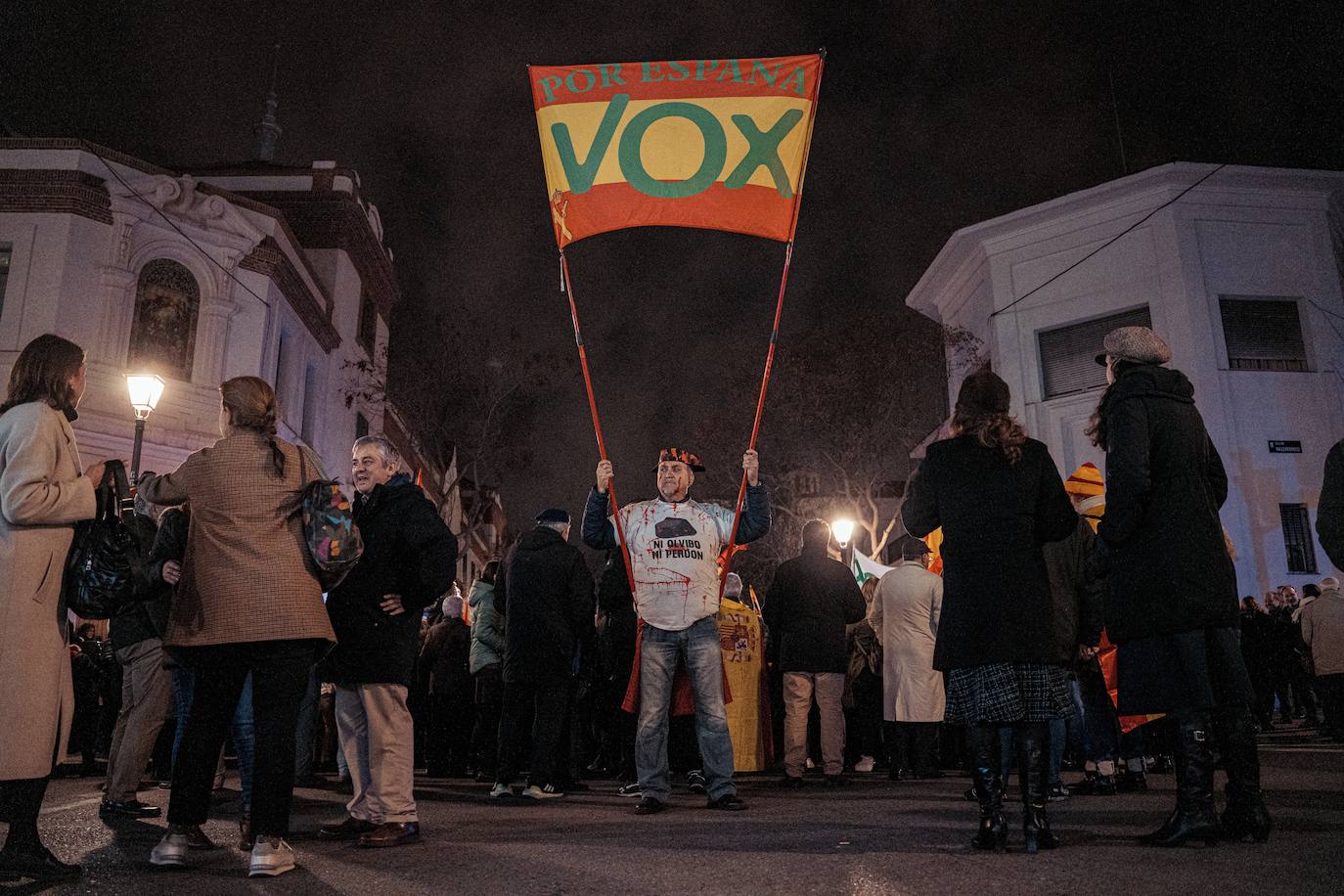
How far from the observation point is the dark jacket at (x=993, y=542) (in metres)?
4.16

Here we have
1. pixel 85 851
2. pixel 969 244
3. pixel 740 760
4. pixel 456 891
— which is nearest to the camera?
pixel 456 891

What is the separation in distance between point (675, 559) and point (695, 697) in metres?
0.86

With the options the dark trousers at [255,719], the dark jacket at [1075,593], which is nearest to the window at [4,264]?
the dark trousers at [255,719]

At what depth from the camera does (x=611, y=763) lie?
405 inches

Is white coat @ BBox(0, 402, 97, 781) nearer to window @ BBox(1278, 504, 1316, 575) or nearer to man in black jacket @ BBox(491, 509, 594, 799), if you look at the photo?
man in black jacket @ BBox(491, 509, 594, 799)


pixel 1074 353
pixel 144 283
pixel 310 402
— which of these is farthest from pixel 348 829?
pixel 310 402

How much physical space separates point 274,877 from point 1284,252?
1124 inches

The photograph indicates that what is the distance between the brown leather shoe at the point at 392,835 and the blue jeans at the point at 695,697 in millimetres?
1654

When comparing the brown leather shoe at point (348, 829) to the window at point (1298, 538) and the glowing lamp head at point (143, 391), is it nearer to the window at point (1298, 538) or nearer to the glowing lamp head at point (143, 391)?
the glowing lamp head at point (143, 391)

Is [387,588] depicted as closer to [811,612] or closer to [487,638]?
[811,612]

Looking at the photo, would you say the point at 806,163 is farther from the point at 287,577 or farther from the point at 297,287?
the point at 297,287

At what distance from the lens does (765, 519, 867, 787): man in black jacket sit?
794 centimetres

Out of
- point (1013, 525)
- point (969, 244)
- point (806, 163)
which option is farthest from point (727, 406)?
point (1013, 525)

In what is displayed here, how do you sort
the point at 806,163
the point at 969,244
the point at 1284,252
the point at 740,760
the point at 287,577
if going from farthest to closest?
the point at 969,244
the point at 1284,252
the point at 740,760
the point at 806,163
the point at 287,577
